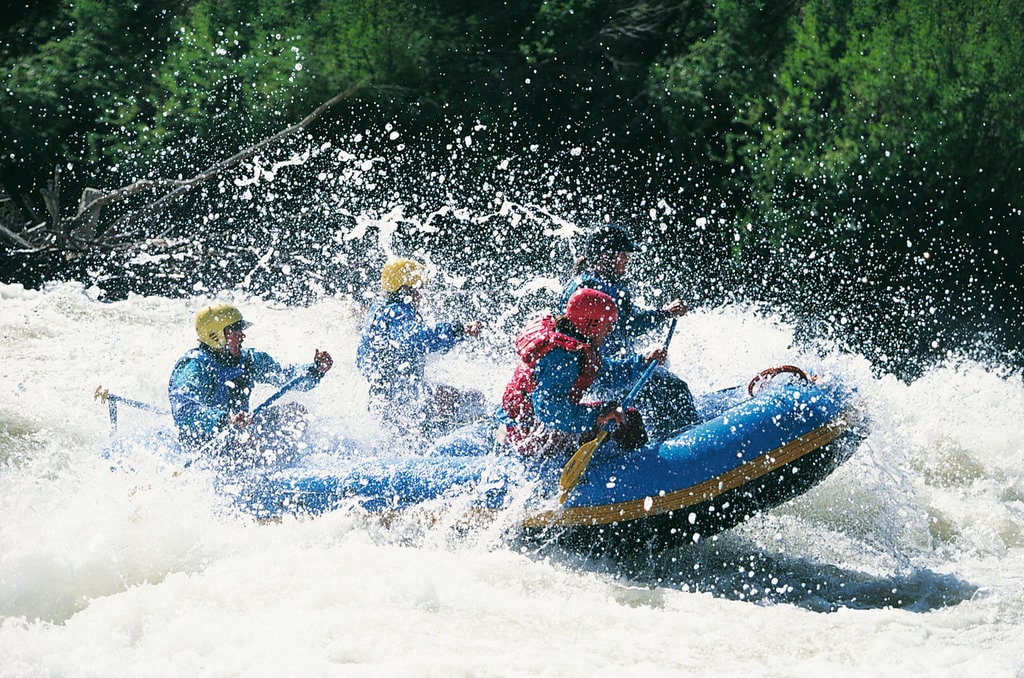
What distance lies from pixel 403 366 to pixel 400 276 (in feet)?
1.89

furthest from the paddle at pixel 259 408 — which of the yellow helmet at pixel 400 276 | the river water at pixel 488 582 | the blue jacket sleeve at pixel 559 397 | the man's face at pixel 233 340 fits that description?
the blue jacket sleeve at pixel 559 397

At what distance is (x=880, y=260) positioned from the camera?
439 inches

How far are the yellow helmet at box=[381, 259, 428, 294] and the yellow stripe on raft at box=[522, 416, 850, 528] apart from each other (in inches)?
81.8

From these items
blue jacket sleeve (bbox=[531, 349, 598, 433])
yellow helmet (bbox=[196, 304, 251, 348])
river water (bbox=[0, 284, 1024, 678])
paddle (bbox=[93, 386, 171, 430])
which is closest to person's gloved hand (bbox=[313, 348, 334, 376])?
river water (bbox=[0, 284, 1024, 678])

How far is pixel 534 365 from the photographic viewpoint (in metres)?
5.48

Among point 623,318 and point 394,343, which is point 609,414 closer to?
point 623,318

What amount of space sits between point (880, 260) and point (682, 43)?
3.66m

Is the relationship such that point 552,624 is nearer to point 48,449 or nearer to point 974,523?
point 974,523

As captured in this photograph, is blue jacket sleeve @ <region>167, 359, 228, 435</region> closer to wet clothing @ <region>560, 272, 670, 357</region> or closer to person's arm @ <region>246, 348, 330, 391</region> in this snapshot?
person's arm @ <region>246, 348, 330, 391</region>

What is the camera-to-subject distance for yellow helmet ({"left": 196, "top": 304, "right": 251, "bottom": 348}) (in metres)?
6.26

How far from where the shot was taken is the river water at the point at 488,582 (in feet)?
15.7

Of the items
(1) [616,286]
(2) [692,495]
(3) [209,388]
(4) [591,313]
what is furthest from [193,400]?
(2) [692,495]

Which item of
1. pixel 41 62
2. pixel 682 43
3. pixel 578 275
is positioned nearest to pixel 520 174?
pixel 682 43

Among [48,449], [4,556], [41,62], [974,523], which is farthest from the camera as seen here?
[41,62]
